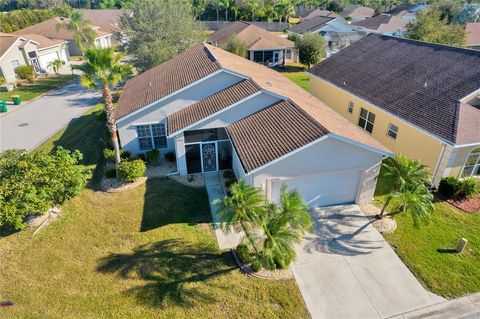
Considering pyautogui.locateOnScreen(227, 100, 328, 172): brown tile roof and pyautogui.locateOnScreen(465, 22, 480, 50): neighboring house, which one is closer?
pyautogui.locateOnScreen(227, 100, 328, 172): brown tile roof

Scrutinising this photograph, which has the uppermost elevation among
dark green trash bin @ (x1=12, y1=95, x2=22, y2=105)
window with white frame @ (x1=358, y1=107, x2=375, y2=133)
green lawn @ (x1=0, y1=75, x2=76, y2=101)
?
window with white frame @ (x1=358, y1=107, x2=375, y2=133)

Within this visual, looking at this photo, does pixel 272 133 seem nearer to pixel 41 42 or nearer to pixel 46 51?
pixel 46 51

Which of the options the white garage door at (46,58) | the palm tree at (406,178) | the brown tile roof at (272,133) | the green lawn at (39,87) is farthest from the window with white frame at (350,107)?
the white garage door at (46,58)

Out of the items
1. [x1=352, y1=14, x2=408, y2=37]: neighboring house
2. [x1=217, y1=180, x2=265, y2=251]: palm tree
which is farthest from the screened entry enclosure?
[x1=352, y1=14, x2=408, y2=37]: neighboring house

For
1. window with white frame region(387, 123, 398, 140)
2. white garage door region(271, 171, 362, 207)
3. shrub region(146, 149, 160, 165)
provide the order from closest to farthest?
white garage door region(271, 171, 362, 207)
shrub region(146, 149, 160, 165)
window with white frame region(387, 123, 398, 140)

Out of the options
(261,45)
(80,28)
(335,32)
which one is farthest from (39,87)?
(335,32)

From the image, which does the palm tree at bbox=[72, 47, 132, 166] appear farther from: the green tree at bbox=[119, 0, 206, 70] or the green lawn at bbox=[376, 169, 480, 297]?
the green lawn at bbox=[376, 169, 480, 297]
